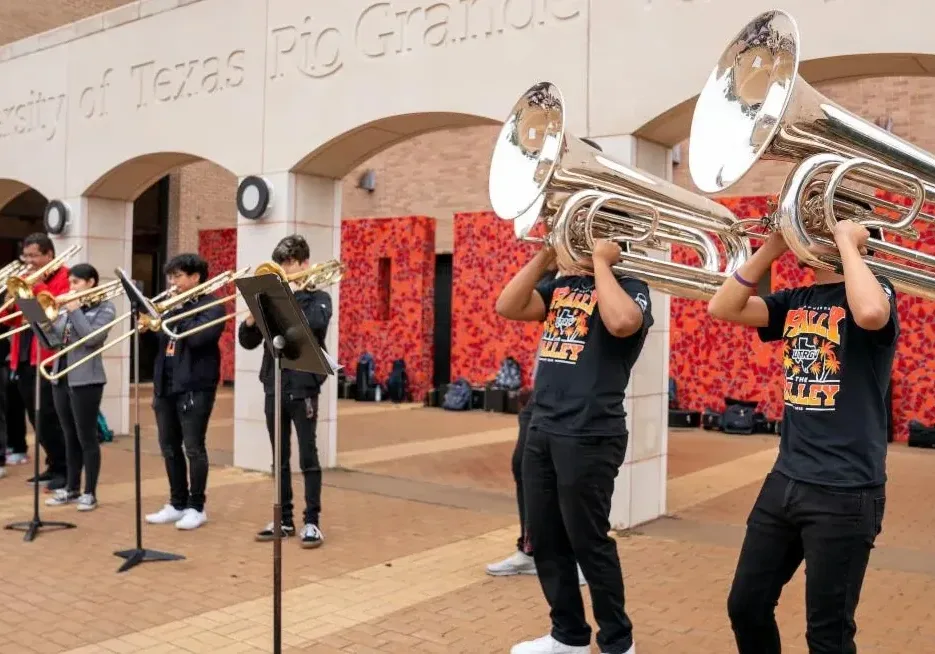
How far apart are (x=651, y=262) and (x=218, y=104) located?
6.16 m

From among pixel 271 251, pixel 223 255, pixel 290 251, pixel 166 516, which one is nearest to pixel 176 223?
pixel 223 255

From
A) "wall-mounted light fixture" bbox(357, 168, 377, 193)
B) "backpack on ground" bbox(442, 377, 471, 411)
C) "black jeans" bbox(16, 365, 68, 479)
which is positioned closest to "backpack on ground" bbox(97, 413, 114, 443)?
"black jeans" bbox(16, 365, 68, 479)

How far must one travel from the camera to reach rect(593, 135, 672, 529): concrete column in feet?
19.8

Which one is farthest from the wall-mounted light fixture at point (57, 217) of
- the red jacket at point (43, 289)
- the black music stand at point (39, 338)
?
the black music stand at point (39, 338)

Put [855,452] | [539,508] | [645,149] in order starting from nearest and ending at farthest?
[855,452] < [539,508] < [645,149]

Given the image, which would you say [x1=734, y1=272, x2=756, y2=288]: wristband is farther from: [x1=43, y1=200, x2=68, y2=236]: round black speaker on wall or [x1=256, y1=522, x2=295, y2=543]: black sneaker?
[x1=43, y1=200, x2=68, y2=236]: round black speaker on wall

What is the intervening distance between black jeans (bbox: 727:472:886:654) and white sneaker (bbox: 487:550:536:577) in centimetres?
236

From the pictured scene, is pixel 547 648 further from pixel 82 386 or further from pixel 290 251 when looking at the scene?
pixel 82 386

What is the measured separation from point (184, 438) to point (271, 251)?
256 cm

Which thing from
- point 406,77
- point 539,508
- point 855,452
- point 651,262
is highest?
point 406,77

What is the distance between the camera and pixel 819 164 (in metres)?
2.58

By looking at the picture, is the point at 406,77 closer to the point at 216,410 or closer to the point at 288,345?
the point at 288,345

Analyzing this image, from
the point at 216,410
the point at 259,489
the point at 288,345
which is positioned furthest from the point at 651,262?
the point at 216,410

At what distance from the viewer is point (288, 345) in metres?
3.72
